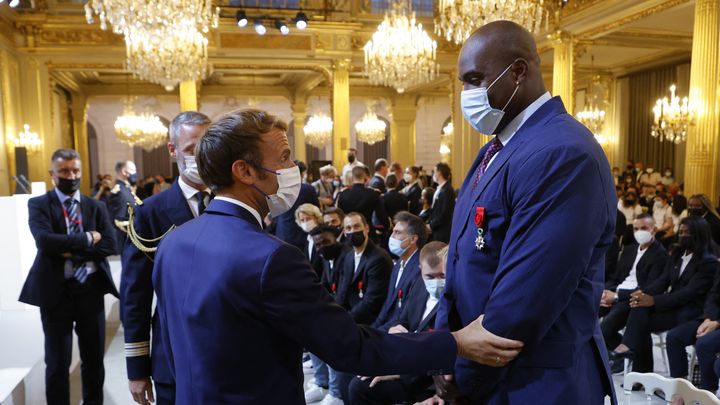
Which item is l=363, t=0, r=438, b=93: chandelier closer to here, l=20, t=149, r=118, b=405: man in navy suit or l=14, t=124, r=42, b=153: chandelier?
l=20, t=149, r=118, b=405: man in navy suit

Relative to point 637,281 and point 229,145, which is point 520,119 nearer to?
point 229,145

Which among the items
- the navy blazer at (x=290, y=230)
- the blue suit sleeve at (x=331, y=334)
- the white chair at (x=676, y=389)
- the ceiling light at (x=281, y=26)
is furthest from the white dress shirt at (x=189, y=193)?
the ceiling light at (x=281, y=26)

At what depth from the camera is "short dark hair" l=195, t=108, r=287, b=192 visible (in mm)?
1399

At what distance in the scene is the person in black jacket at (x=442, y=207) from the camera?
6.77 metres

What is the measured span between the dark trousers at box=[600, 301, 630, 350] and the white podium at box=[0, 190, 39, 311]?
583 centimetres

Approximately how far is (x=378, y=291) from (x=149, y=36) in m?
5.53

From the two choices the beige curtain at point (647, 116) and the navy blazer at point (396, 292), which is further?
the beige curtain at point (647, 116)

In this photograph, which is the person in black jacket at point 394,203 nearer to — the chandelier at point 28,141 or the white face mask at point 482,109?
the white face mask at point 482,109

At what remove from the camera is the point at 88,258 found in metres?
3.52

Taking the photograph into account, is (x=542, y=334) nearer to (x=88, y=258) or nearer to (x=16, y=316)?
(x=88, y=258)

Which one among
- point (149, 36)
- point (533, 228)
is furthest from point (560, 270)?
point (149, 36)

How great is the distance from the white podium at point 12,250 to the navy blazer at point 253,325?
5.47 metres

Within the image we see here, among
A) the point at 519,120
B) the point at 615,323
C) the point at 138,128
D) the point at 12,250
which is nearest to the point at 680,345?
the point at 615,323

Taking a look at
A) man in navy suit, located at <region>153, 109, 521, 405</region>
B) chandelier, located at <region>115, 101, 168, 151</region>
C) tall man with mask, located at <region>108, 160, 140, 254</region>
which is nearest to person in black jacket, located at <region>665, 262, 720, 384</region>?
man in navy suit, located at <region>153, 109, 521, 405</region>
